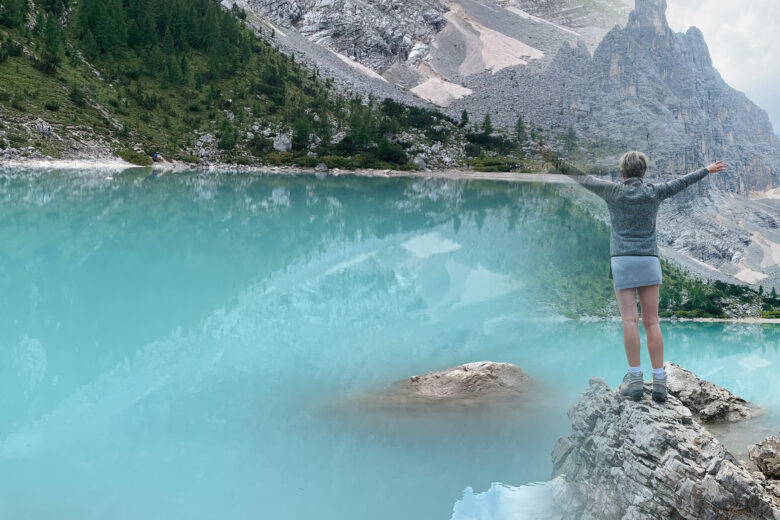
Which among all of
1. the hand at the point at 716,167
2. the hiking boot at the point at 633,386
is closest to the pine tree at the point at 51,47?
the hand at the point at 716,167

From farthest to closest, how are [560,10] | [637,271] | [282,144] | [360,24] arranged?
[560,10] < [360,24] < [282,144] < [637,271]

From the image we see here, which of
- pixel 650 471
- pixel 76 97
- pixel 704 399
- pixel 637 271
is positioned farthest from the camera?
pixel 76 97

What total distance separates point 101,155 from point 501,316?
51.4 metres

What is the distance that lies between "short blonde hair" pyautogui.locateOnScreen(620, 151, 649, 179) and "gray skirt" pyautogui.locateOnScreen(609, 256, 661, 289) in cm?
71

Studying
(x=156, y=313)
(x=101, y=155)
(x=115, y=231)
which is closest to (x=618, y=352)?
(x=156, y=313)

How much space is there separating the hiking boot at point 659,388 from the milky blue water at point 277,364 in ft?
5.03

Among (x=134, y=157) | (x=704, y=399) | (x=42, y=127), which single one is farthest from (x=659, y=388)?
(x=134, y=157)

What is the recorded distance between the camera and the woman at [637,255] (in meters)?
4.32

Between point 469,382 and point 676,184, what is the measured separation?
451 cm

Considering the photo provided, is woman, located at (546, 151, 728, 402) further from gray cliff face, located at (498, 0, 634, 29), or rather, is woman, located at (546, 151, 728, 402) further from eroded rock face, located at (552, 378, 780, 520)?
gray cliff face, located at (498, 0, 634, 29)

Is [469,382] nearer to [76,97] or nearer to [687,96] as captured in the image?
[687,96]

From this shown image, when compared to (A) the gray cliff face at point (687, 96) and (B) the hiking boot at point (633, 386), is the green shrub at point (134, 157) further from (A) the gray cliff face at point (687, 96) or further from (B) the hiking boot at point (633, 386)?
(B) the hiking boot at point (633, 386)

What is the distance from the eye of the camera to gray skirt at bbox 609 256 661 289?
427cm

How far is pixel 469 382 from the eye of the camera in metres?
7.98
